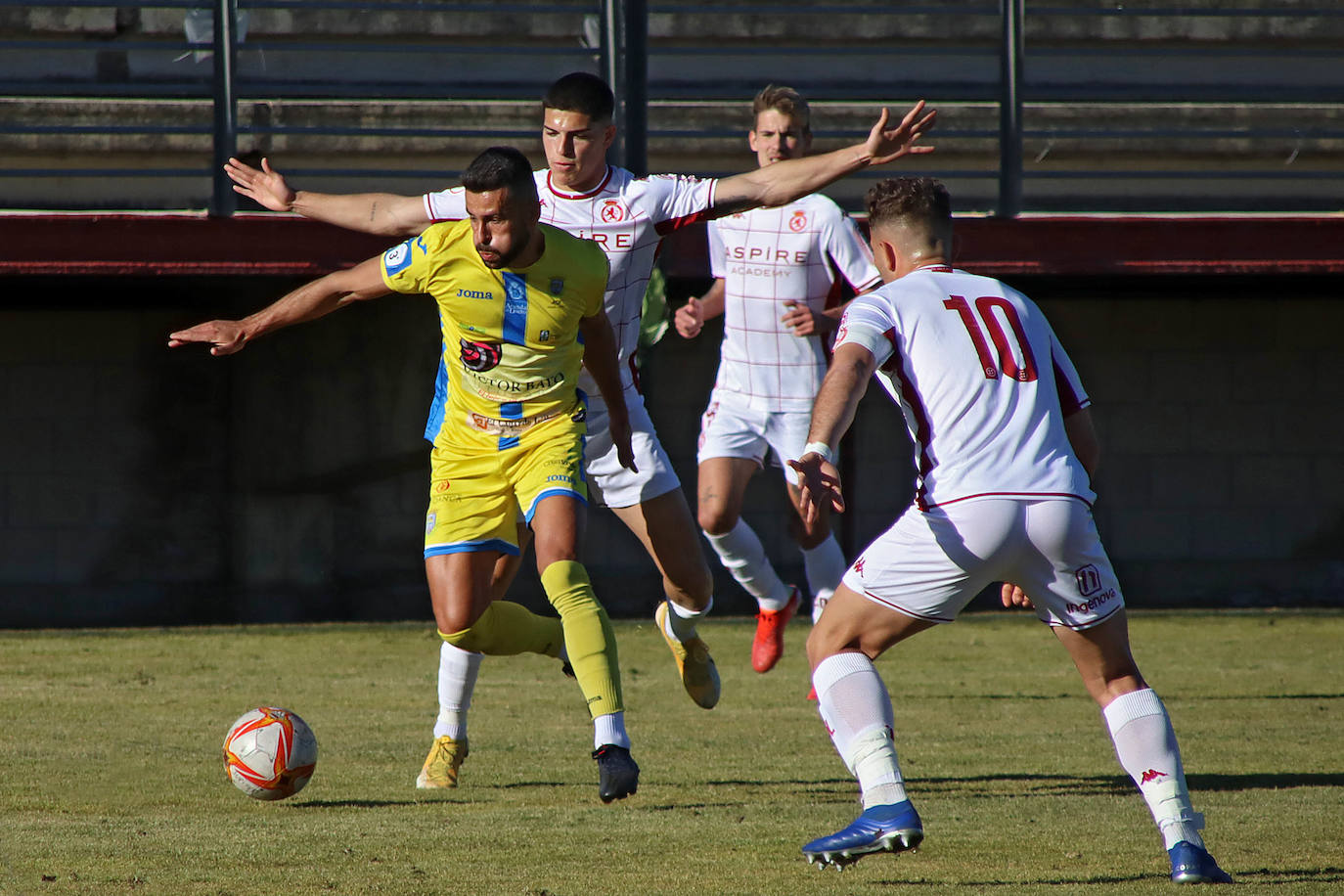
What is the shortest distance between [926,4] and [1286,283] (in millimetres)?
3463

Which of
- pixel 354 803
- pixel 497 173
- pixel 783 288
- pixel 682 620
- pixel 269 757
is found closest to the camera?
pixel 497 173

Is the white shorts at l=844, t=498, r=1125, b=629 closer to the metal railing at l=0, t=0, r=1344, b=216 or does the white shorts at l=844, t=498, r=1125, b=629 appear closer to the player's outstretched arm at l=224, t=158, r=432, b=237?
the player's outstretched arm at l=224, t=158, r=432, b=237

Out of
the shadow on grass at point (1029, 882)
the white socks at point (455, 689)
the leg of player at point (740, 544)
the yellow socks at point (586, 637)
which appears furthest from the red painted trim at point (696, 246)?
the shadow on grass at point (1029, 882)

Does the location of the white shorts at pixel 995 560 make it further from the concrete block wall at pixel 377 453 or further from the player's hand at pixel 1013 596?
the concrete block wall at pixel 377 453

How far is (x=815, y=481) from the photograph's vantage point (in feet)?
13.6

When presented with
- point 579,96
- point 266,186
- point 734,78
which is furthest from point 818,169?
point 734,78

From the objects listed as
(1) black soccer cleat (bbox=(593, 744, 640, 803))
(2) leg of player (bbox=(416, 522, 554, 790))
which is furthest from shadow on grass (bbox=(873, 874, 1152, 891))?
(2) leg of player (bbox=(416, 522, 554, 790))

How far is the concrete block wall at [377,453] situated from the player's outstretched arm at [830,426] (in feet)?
27.2

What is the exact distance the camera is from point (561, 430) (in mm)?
5863

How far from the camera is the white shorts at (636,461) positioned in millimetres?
6828

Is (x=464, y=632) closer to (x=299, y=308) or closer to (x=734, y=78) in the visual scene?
(x=299, y=308)

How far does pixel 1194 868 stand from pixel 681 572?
309 cm

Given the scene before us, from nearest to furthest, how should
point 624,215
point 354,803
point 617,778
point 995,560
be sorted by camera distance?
Result: point 995,560 < point 617,778 < point 354,803 < point 624,215

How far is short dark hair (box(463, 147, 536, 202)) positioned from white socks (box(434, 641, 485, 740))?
173 cm
